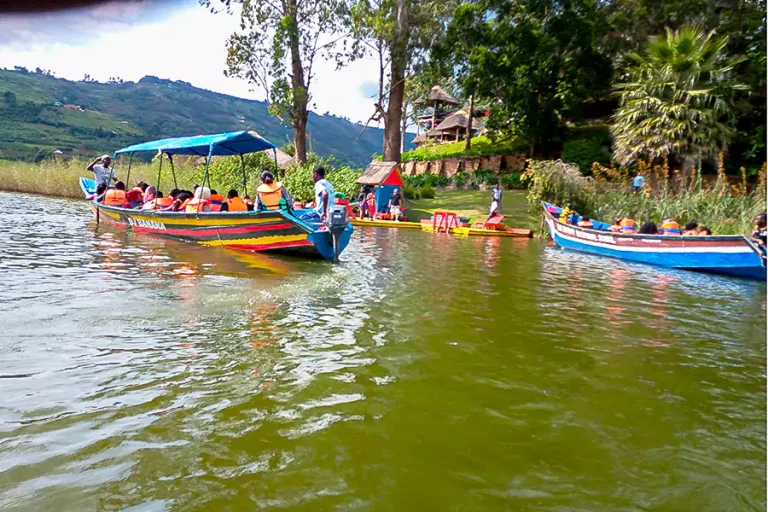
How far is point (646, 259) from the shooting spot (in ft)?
44.0

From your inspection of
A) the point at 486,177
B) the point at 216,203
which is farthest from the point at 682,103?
the point at 216,203

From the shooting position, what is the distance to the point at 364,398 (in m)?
3.96

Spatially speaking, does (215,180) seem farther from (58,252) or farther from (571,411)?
Answer: (571,411)

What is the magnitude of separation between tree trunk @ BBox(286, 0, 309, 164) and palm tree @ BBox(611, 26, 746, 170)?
15786 millimetres

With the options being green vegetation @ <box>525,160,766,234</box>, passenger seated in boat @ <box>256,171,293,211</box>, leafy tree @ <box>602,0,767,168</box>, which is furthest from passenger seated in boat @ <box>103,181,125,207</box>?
leafy tree @ <box>602,0,767,168</box>

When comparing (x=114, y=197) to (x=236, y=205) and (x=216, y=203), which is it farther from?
(x=236, y=205)

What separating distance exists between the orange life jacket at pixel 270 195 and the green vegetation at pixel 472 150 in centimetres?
2154

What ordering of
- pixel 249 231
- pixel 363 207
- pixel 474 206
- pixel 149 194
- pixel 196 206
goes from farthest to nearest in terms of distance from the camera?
pixel 474 206 < pixel 363 207 < pixel 149 194 < pixel 196 206 < pixel 249 231

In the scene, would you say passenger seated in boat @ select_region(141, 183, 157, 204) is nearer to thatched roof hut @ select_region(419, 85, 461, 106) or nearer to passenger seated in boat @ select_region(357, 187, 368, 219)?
passenger seated in boat @ select_region(357, 187, 368, 219)

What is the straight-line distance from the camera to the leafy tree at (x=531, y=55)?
2661 centimetres

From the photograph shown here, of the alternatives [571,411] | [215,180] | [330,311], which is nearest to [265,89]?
[215,180]

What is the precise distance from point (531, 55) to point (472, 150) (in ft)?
22.1

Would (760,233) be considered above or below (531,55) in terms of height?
below

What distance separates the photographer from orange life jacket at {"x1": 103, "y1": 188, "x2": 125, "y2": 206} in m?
15.3
